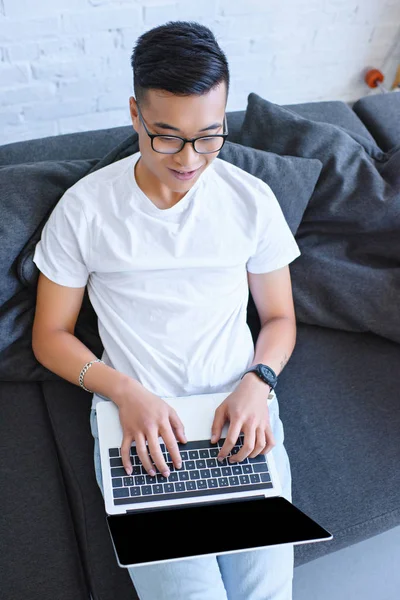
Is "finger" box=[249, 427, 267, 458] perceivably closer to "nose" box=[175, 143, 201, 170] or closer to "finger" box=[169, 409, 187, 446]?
"finger" box=[169, 409, 187, 446]

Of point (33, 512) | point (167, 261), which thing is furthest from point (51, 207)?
point (33, 512)

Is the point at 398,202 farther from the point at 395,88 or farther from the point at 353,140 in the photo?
the point at 395,88

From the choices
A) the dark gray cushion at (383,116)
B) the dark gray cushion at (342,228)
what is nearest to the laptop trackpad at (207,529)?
the dark gray cushion at (342,228)

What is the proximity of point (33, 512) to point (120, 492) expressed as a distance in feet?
0.83

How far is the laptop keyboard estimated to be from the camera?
3.81ft

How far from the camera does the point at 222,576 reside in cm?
123

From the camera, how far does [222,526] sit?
3.73ft

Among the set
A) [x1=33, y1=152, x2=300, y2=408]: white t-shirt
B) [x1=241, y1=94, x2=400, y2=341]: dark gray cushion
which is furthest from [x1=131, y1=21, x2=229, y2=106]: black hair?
[x1=241, y1=94, x2=400, y2=341]: dark gray cushion

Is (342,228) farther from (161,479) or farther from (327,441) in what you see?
(161,479)

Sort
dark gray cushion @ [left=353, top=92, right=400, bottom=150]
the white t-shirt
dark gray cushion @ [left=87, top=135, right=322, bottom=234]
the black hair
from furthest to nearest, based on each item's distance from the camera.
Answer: dark gray cushion @ [left=353, top=92, right=400, bottom=150] < dark gray cushion @ [left=87, top=135, right=322, bottom=234] < the white t-shirt < the black hair

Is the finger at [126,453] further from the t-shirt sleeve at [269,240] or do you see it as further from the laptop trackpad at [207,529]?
the t-shirt sleeve at [269,240]

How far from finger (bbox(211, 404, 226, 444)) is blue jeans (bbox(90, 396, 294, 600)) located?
0.18 metres

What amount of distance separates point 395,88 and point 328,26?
0.53 meters

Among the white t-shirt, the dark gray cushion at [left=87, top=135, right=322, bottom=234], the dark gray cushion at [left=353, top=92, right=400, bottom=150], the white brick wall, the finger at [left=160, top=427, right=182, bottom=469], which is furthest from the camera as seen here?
the white brick wall
